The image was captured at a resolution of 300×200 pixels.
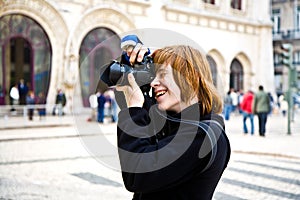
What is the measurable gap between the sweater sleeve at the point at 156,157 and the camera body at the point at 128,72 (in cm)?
17

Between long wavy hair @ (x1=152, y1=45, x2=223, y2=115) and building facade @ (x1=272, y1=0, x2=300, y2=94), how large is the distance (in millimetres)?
36416

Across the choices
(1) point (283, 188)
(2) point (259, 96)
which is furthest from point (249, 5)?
(1) point (283, 188)

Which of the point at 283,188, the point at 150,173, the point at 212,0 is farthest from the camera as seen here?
the point at 212,0

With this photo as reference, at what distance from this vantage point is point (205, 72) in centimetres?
183

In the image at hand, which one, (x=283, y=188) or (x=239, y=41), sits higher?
(x=239, y=41)

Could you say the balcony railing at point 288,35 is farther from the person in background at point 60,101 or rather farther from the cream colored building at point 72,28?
the person in background at point 60,101

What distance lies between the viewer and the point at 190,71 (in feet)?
5.87

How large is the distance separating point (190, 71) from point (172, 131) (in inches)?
9.9

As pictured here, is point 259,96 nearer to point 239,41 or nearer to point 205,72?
point 205,72

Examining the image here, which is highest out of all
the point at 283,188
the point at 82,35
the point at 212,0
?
the point at 212,0

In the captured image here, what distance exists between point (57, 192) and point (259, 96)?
882 centimetres

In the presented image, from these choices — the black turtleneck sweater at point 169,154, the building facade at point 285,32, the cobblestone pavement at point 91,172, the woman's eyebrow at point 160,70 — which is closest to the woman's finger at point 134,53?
the woman's eyebrow at point 160,70

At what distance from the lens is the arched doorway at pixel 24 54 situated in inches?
713

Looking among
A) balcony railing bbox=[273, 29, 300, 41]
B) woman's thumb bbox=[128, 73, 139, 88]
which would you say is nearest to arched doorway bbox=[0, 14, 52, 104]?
woman's thumb bbox=[128, 73, 139, 88]
